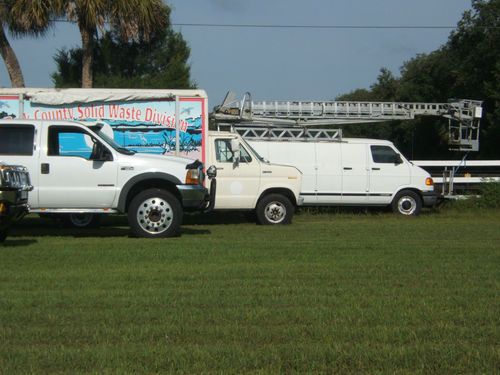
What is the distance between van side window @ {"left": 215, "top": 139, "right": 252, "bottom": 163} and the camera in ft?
50.6

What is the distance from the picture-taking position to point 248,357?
5.12 meters

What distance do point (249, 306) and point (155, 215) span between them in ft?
18.0

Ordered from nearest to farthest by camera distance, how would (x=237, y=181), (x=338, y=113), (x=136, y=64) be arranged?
1. (x=237, y=181)
2. (x=338, y=113)
3. (x=136, y=64)

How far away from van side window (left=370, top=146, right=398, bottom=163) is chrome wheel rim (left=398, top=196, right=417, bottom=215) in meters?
1.03

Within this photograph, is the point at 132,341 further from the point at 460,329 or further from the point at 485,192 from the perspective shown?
the point at 485,192

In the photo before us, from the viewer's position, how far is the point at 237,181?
15359 millimetres

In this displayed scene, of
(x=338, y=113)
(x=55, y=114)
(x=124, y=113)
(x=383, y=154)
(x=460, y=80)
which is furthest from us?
(x=460, y=80)

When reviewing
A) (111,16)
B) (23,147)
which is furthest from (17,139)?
(111,16)

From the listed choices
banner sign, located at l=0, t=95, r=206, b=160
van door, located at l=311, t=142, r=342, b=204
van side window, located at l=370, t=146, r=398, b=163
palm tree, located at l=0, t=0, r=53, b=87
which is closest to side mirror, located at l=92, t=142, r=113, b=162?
banner sign, located at l=0, t=95, r=206, b=160

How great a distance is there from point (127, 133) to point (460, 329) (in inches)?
383

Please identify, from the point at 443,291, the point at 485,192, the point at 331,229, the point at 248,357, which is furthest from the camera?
the point at 485,192

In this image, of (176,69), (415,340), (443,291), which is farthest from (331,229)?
(176,69)

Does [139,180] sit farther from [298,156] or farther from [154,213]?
[298,156]

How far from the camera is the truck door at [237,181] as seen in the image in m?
15.3
